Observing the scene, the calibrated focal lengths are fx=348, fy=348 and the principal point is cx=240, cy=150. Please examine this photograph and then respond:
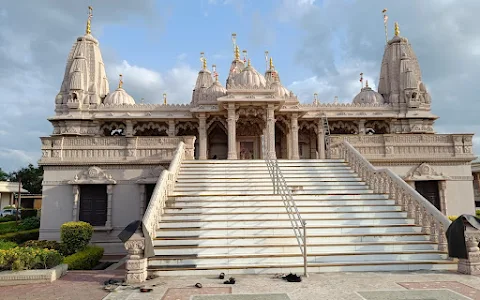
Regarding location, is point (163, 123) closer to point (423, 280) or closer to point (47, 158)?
point (47, 158)

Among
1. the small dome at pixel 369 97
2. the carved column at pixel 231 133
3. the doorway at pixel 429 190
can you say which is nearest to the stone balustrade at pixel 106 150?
the carved column at pixel 231 133

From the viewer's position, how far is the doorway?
1723 centimetres

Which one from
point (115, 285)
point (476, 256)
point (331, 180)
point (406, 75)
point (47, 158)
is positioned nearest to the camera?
point (115, 285)

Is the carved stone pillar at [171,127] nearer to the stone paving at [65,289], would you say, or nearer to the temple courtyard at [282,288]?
the stone paving at [65,289]

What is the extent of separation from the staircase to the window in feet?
16.6

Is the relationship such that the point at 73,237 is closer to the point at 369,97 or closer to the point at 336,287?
the point at 336,287

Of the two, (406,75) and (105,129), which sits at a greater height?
(406,75)

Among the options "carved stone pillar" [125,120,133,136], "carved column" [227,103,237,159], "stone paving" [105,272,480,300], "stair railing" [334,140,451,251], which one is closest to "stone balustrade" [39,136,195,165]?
"carved column" [227,103,237,159]

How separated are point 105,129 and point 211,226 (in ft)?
61.2

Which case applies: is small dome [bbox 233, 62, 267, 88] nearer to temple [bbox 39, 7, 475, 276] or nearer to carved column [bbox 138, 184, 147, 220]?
temple [bbox 39, 7, 475, 276]

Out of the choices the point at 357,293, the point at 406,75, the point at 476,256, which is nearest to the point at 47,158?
the point at 357,293

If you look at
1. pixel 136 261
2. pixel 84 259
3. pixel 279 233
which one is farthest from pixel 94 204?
pixel 279 233

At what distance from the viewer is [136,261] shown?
24.8ft

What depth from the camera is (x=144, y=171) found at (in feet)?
54.2
